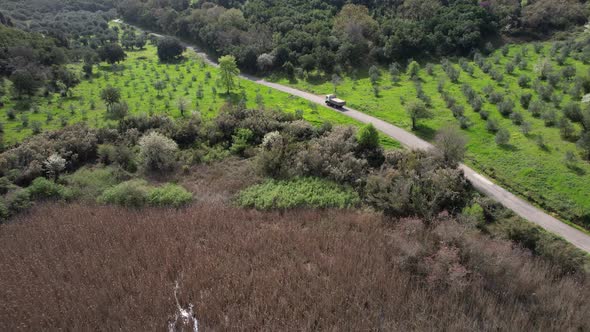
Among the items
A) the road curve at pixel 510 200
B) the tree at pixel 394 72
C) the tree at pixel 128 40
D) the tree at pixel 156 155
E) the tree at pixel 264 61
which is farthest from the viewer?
the tree at pixel 128 40

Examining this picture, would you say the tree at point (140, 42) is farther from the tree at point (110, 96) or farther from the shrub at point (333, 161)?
the shrub at point (333, 161)

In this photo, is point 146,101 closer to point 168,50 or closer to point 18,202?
point 18,202

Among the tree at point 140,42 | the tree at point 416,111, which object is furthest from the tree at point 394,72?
the tree at point 140,42

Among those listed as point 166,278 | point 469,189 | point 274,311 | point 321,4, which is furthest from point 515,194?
point 321,4

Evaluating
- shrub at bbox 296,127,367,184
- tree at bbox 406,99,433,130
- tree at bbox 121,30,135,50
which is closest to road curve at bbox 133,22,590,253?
tree at bbox 406,99,433,130

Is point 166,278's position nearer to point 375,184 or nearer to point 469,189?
point 375,184

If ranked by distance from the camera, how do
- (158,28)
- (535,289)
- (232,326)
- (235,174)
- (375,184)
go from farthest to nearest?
(158,28)
(235,174)
(375,184)
(535,289)
(232,326)

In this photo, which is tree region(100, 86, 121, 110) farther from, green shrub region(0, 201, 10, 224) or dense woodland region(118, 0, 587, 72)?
dense woodland region(118, 0, 587, 72)
